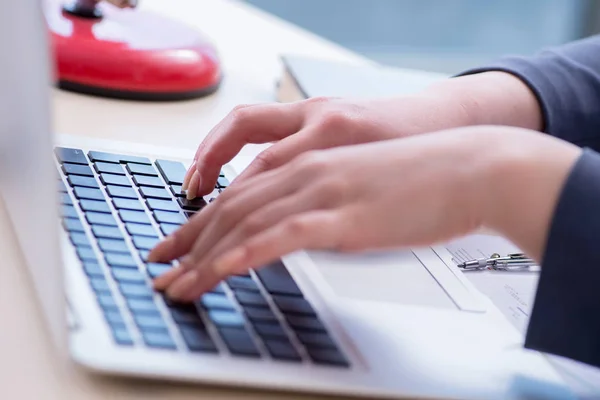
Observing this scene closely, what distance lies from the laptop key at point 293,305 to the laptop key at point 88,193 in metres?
0.14

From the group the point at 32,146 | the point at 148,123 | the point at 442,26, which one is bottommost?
the point at 442,26

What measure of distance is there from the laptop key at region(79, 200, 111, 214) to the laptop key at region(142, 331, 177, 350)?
136 millimetres

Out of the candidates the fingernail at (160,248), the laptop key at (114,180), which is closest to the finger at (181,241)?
the fingernail at (160,248)

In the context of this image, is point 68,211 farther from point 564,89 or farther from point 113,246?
point 564,89

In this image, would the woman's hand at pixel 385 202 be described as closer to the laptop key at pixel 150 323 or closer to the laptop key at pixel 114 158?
the laptop key at pixel 150 323

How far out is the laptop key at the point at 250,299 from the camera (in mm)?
406

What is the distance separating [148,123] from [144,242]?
0.28 m

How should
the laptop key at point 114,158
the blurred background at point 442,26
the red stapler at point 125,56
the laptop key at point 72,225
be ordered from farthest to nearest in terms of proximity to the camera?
the blurred background at point 442,26 → the red stapler at point 125,56 → the laptop key at point 114,158 → the laptop key at point 72,225

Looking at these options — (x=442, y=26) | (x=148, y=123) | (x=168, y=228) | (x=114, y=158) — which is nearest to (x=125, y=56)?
(x=148, y=123)

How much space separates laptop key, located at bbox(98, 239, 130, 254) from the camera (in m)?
0.43

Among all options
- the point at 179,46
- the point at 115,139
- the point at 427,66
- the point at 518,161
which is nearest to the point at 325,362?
the point at 518,161

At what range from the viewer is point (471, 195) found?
410mm

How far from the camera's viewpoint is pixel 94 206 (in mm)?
484

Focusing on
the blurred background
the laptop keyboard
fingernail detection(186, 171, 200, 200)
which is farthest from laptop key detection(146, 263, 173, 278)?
the blurred background
